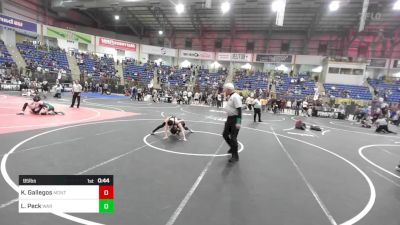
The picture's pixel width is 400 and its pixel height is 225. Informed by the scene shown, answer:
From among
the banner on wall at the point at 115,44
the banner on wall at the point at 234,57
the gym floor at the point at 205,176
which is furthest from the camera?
the banner on wall at the point at 234,57

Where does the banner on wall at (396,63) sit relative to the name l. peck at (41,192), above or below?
above

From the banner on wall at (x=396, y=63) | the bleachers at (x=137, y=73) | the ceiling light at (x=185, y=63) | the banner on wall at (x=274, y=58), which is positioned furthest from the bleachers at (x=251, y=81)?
the banner on wall at (x=396, y=63)

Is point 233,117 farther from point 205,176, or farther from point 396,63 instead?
point 396,63

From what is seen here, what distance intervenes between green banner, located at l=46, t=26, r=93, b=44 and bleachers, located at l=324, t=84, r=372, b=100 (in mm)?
31607

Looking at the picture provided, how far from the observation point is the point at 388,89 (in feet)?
105

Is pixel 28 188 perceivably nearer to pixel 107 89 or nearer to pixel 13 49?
pixel 107 89

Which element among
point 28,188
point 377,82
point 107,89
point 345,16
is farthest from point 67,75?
point 377,82

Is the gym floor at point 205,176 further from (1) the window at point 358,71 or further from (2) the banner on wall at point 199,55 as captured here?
(2) the banner on wall at point 199,55

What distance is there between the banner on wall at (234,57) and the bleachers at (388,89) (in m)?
16.4

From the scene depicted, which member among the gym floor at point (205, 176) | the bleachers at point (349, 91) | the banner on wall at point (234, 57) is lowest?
the gym floor at point (205, 176)

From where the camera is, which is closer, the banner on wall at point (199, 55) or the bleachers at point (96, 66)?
the bleachers at point (96, 66)

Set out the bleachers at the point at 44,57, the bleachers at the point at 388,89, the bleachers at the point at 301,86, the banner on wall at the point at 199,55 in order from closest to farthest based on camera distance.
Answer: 1. the bleachers at the point at 44,57
2. the bleachers at the point at 388,89
3. the bleachers at the point at 301,86
4. the banner on wall at the point at 199,55

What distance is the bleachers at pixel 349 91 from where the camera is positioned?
30.3m
